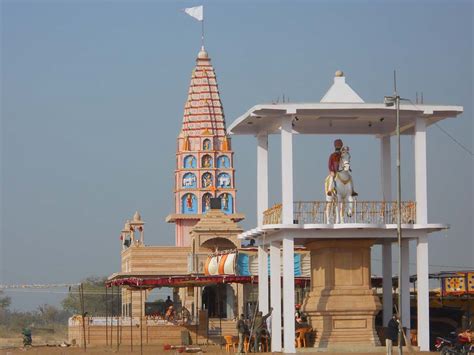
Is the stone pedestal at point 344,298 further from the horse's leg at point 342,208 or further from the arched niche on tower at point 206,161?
the arched niche on tower at point 206,161

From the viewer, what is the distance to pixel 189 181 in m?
109

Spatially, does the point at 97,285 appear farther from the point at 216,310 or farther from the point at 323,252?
the point at 323,252

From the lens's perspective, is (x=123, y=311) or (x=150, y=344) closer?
(x=150, y=344)

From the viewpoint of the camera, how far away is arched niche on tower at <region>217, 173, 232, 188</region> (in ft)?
357

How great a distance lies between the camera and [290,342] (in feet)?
151

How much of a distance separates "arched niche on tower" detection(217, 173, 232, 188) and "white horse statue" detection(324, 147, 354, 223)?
60.7 metres

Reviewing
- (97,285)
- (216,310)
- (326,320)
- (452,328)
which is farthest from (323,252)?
(97,285)

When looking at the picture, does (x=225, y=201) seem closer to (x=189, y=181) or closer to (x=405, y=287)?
(x=189, y=181)

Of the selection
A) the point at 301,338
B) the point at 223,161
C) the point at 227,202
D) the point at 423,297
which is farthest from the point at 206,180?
the point at 423,297

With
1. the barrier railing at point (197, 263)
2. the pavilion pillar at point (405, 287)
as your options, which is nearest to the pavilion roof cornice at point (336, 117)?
the pavilion pillar at point (405, 287)

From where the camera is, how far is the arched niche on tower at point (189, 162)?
108 meters

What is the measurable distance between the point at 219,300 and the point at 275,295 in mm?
30522

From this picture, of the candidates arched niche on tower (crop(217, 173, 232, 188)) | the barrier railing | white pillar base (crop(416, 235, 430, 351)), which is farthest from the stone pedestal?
arched niche on tower (crop(217, 173, 232, 188))

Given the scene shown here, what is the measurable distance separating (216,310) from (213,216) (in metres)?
6.29
